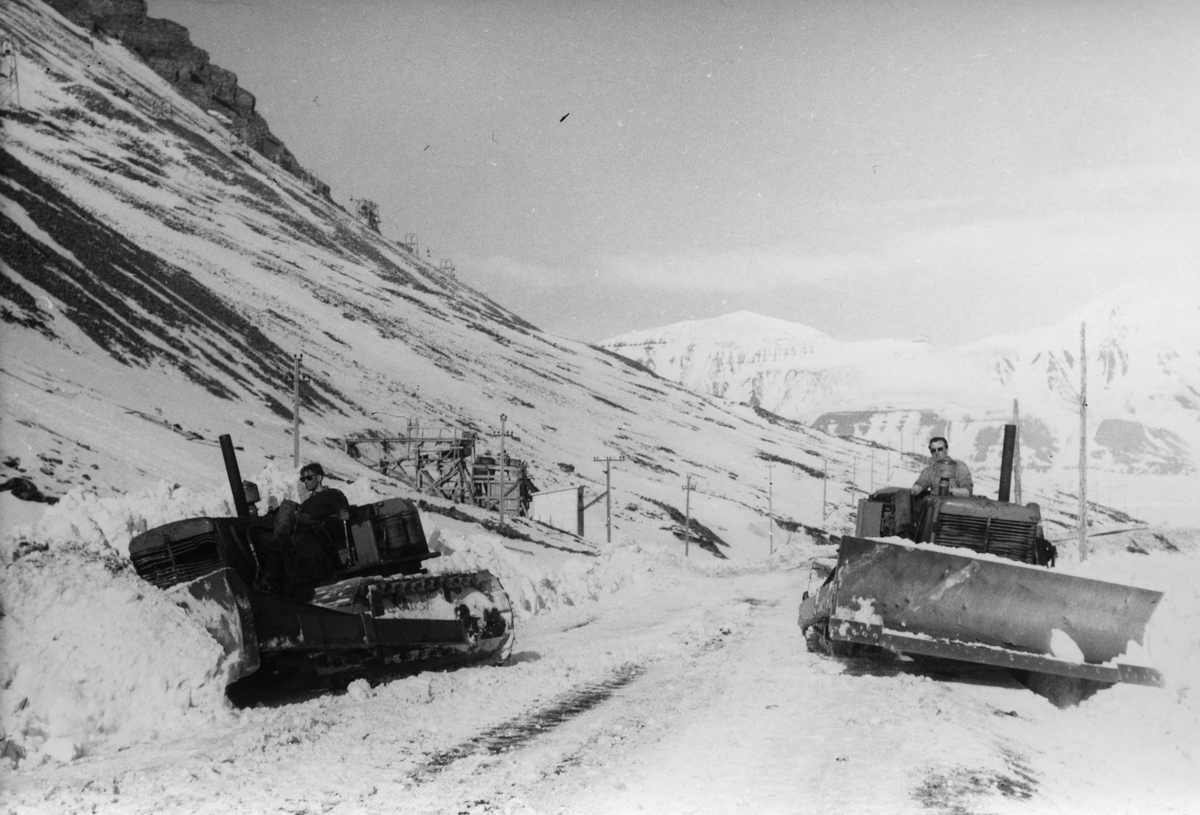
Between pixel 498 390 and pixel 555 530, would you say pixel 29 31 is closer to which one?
pixel 498 390

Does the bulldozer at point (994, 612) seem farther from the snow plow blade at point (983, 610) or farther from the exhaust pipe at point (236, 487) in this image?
the exhaust pipe at point (236, 487)

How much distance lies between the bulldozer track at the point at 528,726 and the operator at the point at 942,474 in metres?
3.75

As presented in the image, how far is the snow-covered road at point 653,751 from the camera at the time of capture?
584cm

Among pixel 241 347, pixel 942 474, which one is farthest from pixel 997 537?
pixel 241 347

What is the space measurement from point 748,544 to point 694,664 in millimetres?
58947

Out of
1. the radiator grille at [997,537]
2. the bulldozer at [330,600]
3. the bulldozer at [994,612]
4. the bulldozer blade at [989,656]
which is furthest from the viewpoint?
the radiator grille at [997,537]

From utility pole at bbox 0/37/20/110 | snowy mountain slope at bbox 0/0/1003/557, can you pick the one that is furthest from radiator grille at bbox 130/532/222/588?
utility pole at bbox 0/37/20/110

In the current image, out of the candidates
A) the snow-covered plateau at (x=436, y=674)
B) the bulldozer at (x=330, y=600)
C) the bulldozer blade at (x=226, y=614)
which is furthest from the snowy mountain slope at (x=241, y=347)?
the bulldozer blade at (x=226, y=614)

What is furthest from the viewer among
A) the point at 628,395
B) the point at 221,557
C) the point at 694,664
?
the point at 628,395

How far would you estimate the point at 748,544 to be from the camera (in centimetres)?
6906

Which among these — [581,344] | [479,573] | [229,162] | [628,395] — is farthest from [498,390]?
[479,573]

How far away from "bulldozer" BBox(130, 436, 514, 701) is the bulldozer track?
1.86 metres

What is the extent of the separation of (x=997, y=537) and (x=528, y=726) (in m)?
5.43

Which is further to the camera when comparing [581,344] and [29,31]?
[581,344]
